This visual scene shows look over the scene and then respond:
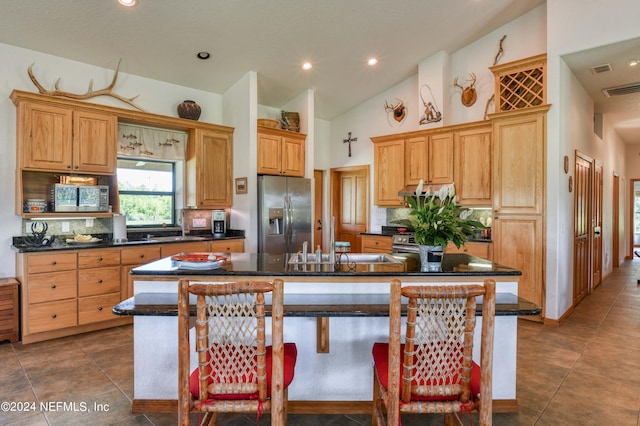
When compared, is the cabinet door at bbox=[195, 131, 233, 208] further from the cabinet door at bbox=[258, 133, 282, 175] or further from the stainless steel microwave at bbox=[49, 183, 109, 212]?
the stainless steel microwave at bbox=[49, 183, 109, 212]

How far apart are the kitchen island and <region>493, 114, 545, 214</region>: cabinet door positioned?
226cm

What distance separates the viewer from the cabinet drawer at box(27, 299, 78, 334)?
3.48 m

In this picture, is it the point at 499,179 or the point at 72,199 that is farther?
the point at 499,179

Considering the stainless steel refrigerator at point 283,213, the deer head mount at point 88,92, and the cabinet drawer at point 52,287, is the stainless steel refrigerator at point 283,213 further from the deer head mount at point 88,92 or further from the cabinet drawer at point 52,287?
the cabinet drawer at point 52,287

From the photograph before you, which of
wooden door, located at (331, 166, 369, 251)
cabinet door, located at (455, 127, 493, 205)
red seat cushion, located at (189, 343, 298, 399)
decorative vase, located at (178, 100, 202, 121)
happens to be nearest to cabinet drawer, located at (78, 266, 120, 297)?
decorative vase, located at (178, 100, 202, 121)

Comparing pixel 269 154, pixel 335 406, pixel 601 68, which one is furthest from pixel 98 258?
pixel 601 68

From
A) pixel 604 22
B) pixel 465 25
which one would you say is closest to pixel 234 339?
pixel 604 22

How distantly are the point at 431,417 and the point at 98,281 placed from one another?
3.48m

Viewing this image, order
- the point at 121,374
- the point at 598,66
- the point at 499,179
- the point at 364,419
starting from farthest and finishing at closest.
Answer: the point at 499,179 → the point at 598,66 → the point at 121,374 → the point at 364,419

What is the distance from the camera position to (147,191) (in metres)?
4.97

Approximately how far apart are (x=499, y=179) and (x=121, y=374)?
14.4ft

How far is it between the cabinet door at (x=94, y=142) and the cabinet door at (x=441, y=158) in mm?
4169

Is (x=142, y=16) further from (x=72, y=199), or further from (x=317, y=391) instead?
(x=317, y=391)

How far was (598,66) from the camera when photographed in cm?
415
